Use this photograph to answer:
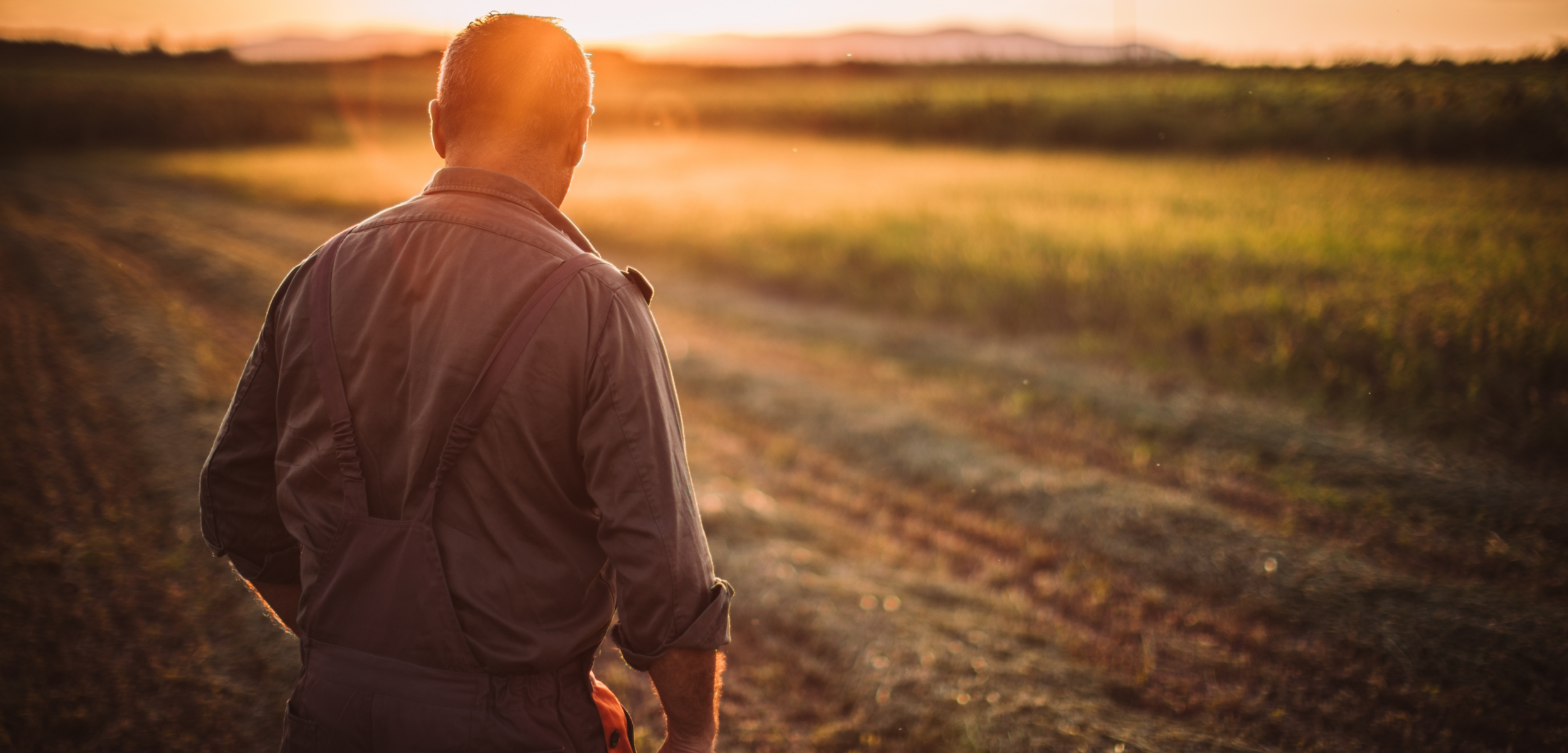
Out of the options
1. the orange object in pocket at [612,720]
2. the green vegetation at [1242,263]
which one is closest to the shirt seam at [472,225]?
the orange object in pocket at [612,720]

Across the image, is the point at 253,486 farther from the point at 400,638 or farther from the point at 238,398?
Result: the point at 400,638

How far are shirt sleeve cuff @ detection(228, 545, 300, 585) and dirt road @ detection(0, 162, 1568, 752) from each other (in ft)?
5.82

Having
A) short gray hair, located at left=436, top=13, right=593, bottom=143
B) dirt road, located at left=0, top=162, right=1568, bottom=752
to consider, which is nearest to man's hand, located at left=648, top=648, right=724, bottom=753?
short gray hair, located at left=436, top=13, right=593, bottom=143

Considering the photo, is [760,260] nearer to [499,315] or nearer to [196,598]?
[196,598]

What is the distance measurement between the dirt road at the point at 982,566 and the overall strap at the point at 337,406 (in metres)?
2.26

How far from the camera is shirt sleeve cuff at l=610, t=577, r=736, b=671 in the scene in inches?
59.4

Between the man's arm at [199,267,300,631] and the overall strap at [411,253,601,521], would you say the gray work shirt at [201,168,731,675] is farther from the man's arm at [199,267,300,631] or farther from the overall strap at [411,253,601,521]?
the man's arm at [199,267,300,631]

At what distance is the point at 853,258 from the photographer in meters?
11.9

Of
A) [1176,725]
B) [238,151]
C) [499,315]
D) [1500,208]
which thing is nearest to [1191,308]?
[1500,208]

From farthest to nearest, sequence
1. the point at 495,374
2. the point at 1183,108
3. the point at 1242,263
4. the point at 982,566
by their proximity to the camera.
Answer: the point at 1183,108 → the point at 1242,263 → the point at 982,566 → the point at 495,374

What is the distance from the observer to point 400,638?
4.94ft

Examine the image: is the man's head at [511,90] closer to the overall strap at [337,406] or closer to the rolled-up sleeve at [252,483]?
the overall strap at [337,406]

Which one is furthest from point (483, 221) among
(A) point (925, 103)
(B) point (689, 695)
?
(A) point (925, 103)

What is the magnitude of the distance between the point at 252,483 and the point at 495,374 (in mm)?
811
